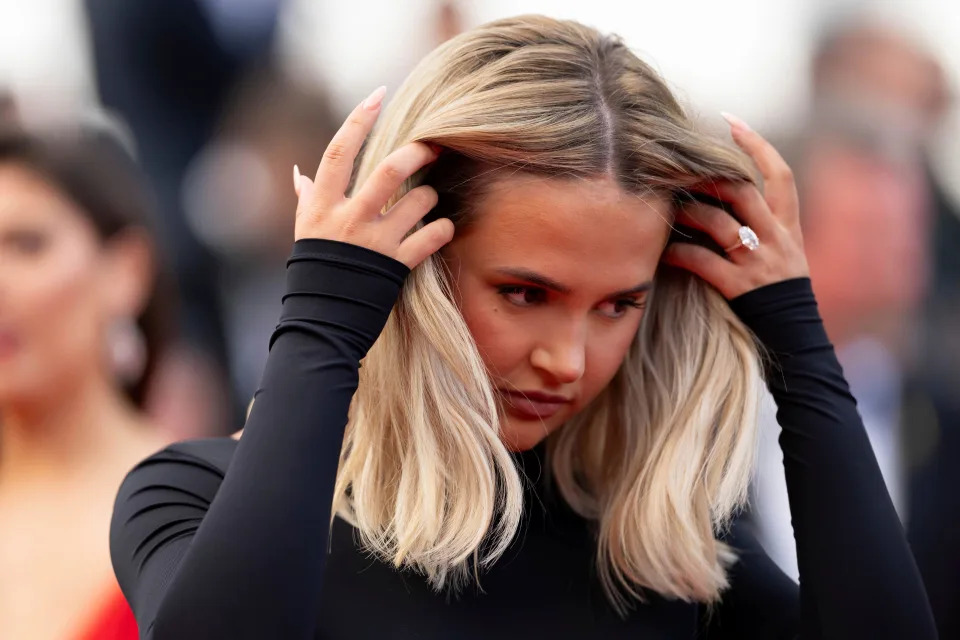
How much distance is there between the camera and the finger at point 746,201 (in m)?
1.23

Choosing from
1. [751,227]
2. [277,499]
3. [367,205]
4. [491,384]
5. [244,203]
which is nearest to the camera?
[277,499]

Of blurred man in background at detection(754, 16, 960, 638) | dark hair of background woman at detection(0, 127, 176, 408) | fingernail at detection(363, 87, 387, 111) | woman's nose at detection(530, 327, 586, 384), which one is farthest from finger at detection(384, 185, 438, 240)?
blurred man in background at detection(754, 16, 960, 638)

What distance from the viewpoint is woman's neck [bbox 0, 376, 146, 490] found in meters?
1.75

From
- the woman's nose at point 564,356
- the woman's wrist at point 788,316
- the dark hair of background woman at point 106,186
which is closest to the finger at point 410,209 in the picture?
the woman's nose at point 564,356

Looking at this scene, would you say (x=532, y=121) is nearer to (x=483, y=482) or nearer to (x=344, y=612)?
(x=483, y=482)

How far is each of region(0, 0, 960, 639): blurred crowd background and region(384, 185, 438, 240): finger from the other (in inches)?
16.1

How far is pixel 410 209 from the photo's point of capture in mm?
1080

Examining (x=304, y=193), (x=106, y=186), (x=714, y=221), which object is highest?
(x=106, y=186)

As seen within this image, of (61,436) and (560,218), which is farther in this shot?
(61,436)

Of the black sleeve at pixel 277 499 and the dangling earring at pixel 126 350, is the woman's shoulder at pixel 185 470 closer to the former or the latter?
the black sleeve at pixel 277 499

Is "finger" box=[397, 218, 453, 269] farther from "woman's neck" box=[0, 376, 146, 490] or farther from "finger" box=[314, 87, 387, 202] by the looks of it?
"woman's neck" box=[0, 376, 146, 490]

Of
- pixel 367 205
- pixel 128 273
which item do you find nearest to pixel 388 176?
pixel 367 205

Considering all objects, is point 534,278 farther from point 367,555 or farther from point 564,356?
point 367,555

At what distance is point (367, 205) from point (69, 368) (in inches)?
40.9
